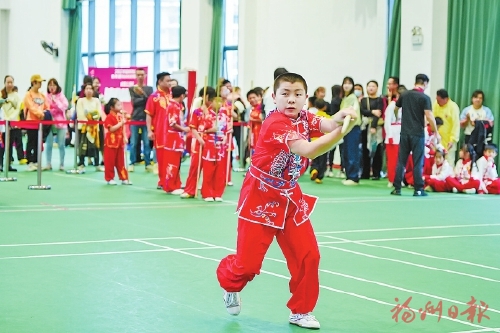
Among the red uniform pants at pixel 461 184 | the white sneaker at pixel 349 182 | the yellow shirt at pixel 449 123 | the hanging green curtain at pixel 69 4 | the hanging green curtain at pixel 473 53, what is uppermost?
the hanging green curtain at pixel 69 4

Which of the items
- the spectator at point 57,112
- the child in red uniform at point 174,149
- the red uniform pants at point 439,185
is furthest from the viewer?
the spectator at point 57,112

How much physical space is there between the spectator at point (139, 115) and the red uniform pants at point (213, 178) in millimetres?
6171

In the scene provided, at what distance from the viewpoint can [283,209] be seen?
5.12 m

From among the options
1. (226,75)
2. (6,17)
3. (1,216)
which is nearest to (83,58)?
(6,17)

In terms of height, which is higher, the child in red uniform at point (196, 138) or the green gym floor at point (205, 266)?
the child in red uniform at point (196, 138)

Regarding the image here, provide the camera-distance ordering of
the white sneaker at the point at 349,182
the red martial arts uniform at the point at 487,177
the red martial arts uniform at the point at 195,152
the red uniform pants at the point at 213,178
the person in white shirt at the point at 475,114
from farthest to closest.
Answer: the person in white shirt at the point at 475,114 < the white sneaker at the point at 349,182 < the red martial arts uniform at the point at 487,177 < the red martial arts uniform at the point at 195,152 < the red uniform pants at the point at 213,178

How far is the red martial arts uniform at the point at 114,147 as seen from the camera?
595 inches

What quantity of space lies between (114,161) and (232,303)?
10.2 metres

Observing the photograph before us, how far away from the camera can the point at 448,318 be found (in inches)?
Result: 213

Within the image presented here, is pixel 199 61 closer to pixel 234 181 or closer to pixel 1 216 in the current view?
pixel 234 181

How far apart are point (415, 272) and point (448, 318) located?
1.68 metres

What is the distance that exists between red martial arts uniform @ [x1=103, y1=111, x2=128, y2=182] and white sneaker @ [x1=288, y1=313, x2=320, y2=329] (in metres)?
10.4

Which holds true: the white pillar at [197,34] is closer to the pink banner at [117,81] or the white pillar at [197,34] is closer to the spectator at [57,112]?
the pink banner at [117,81]

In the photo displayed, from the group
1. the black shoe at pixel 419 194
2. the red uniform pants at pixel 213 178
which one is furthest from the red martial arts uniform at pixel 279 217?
the black shoe at pixel 419 194
